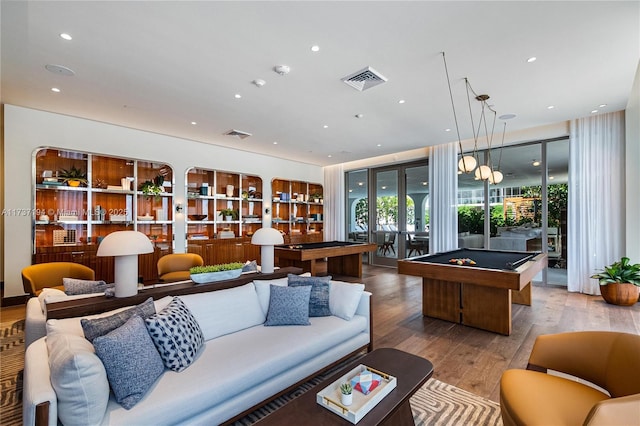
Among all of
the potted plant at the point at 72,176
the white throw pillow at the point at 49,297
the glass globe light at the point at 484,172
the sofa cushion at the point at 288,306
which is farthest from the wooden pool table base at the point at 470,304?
the potted plant at the point at 72,176

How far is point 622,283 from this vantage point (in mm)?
4656

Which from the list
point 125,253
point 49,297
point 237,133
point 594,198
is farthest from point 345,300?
point 594,198

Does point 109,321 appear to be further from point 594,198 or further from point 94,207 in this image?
point 594,198

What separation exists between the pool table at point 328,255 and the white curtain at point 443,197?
166 centimetres

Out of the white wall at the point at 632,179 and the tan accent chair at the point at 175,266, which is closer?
the white wall at the point at 632,179

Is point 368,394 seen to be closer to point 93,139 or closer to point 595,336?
point 595,336

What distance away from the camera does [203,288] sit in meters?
2.76

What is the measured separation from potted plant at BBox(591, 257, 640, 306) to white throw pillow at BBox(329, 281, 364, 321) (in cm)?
459

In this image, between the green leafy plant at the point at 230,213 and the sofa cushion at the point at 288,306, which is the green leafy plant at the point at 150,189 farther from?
the sofa cushion at the point at 288,306

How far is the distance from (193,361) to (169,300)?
58 cm

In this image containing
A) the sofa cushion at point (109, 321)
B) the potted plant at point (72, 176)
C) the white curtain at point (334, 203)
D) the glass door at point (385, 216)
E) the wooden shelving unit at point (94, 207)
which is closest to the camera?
the sofa cushion at point (109, 321)

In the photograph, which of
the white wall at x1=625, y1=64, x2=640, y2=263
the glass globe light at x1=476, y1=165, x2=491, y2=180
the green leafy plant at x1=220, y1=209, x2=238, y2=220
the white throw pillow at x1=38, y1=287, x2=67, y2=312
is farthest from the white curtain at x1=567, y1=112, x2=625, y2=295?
the white throw pillow at x1=38, y1=287, x2=67, y2=312

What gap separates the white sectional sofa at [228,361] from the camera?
1.47 m

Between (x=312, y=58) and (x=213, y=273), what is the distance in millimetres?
2567
